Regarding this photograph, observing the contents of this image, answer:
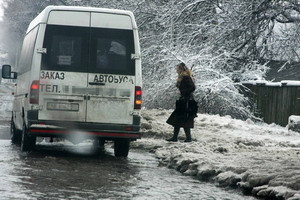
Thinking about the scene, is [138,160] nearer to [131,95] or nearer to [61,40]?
[131,95]

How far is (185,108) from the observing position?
16.1m

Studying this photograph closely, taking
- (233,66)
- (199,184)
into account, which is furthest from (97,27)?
(233,66)

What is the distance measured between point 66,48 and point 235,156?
3.55 metres

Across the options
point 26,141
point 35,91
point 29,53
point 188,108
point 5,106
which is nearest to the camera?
point 35,91

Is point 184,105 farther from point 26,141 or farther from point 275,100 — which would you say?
point 275,100

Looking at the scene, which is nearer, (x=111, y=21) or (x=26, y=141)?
(x=111, y=21)

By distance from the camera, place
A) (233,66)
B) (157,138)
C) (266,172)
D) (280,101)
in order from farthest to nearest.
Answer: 1. (233,66)
2. (280,101)
3. (157,138)
4. (266,172)

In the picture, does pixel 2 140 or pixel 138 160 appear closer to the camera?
pixel 138 160

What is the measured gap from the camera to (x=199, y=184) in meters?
9.26

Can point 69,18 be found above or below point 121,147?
above

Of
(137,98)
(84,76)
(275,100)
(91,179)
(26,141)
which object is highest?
(84,76)

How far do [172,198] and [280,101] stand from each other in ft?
58.4

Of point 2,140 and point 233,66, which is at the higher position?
point 233,66

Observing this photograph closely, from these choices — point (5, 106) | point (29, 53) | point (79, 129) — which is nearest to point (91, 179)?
point (79, 129)
